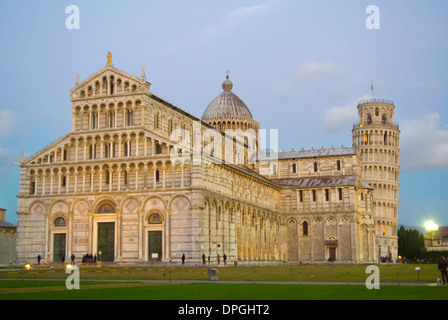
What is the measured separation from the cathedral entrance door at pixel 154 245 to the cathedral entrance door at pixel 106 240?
4556mm

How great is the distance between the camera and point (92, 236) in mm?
69375

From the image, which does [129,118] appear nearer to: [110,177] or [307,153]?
[110,177]

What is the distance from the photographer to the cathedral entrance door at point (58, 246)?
70.3m

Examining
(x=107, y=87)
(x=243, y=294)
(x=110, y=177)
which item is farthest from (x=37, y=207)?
(x=243, y=294)

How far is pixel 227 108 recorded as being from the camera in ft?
342

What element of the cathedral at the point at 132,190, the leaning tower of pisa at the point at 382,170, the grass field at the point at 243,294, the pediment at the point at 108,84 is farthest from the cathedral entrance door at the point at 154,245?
the leaning tower of pisa at the point at 382,170

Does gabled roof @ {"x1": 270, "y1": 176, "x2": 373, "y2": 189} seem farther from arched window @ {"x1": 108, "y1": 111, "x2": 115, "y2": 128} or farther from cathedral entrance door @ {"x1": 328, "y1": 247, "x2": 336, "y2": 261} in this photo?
arched window @ {"x1": 108, "y1": 111, "x2": 115, "y2": 128}

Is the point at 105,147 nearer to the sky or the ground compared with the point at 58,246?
nearer to the sky

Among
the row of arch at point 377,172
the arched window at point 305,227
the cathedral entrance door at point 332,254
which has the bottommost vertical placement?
the cathedral entrance door at point 332,254

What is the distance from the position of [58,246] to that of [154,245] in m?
12.3

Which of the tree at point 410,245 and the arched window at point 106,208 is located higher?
the arched window at point 106,208

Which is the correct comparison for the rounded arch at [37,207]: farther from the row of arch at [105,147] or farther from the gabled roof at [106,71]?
the gabled roof at [106,71]

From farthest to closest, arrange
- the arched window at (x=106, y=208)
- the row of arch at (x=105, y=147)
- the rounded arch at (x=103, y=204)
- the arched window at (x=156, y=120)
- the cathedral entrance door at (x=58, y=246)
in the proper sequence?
1. the arched window at (x=156, y=120)
2. the cathedral entrance door at (x=58, y=246)
3. the arched window at (x=106, y=208)
4. the rounded arch at (x=103, y=204)
5. the row of arch at (x=105, y=147)
